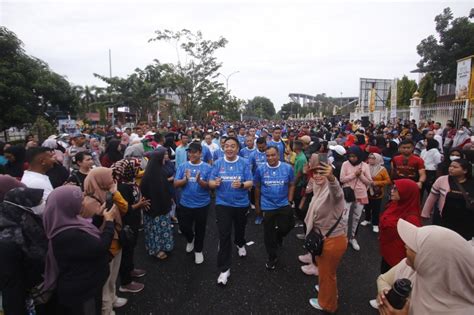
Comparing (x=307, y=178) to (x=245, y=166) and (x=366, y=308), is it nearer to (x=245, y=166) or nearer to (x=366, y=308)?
(x=245, y=166)

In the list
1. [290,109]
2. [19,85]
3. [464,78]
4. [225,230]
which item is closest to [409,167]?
[225,230]

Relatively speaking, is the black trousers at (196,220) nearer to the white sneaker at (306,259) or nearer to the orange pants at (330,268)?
the white sneaker at (306,259)

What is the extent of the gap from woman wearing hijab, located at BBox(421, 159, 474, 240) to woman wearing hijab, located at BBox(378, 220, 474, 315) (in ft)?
8.00

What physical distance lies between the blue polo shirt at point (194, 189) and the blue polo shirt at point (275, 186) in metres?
0.86

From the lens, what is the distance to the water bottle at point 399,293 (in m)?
1.52

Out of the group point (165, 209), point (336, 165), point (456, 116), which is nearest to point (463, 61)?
point (456, 116)

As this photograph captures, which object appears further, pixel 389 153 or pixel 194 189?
pixel 389 153

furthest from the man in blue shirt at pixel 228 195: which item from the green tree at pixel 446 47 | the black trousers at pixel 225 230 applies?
the green tree at pixel 446 47

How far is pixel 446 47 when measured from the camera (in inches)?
716

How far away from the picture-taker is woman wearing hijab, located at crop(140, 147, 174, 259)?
13.4ft

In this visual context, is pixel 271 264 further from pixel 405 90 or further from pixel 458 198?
pixel 405 90

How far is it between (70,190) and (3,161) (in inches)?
153

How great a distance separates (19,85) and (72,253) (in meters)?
17.8

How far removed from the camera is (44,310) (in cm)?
245
